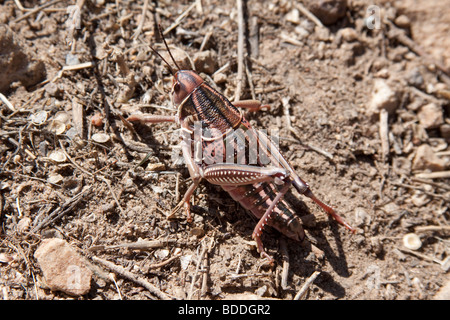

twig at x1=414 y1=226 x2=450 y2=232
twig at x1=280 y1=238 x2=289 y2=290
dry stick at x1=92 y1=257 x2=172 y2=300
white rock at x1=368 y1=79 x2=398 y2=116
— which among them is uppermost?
white rock at x1=368 y1=79 x2=398 y2=116

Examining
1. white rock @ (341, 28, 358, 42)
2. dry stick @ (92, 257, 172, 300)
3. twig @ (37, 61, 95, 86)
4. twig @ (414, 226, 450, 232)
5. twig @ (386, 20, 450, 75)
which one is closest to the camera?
dry stick @ (92, 257, 172, 300)

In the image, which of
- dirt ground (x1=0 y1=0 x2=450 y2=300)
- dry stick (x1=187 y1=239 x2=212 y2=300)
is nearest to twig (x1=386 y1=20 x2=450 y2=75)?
dirt ground (x1=0 y1=0 x2=450 y2=300)

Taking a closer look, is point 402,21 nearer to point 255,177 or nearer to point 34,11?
point 255,177

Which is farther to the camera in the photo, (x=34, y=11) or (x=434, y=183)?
(x=434, y=183)

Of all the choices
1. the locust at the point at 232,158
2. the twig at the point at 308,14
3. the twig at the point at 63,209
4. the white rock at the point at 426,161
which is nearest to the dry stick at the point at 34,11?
the locust at the point at 232,158

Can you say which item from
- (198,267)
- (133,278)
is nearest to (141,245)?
(133,278)

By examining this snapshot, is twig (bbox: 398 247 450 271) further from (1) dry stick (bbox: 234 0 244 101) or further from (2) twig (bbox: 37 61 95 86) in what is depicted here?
(2) twig (bbox: 37 61 95 86)
